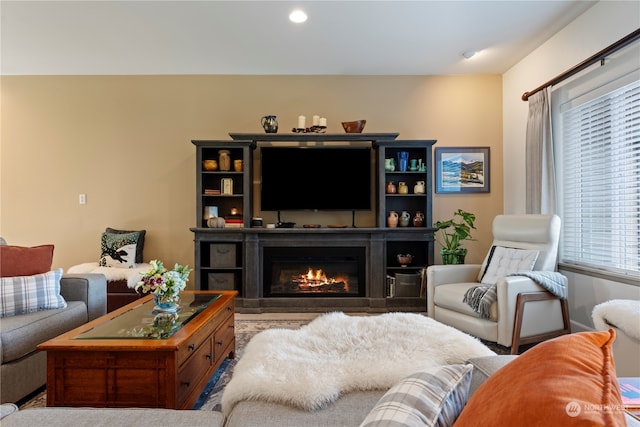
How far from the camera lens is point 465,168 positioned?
4234mm

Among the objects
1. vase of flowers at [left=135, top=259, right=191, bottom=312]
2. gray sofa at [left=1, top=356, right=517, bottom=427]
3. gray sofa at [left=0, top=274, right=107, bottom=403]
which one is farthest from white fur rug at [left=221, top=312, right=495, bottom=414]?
gray sofa at [left=0, top=274, right=107, bottom=403]

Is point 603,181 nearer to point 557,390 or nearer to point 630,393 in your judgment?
point 630,393

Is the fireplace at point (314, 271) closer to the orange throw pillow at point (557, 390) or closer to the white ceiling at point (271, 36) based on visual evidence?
the white ceiling at point (271, 36)

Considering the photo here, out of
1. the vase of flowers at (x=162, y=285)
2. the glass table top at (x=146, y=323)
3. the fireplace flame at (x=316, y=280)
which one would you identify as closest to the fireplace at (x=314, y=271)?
the fireplace flame at (x=316, y=280)

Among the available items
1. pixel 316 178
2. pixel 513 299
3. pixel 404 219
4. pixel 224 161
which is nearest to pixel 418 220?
pixel 404 219

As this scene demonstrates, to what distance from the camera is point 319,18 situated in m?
2.99

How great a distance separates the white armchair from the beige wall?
4.25 feet

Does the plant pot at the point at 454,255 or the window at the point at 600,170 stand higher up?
the window at the point at 600,170

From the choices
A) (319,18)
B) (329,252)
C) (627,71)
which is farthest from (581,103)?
(329,252)

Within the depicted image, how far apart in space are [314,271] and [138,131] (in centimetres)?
280

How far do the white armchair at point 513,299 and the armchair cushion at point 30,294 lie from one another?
2.88 metres

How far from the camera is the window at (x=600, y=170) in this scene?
2.51 m

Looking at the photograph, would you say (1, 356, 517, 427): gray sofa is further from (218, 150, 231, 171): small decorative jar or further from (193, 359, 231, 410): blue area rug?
(218, 150, 231, 171): small decorative jar

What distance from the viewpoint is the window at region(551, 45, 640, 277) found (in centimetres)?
251
